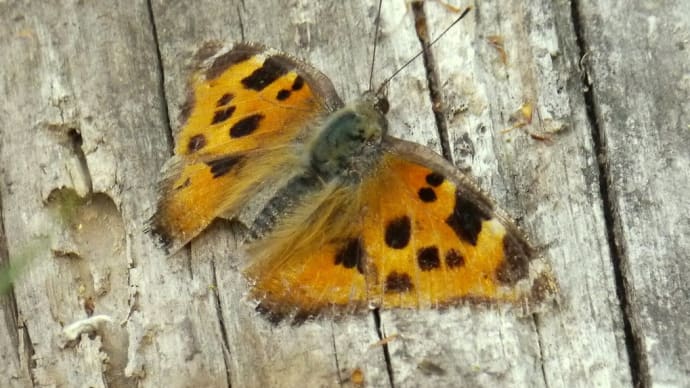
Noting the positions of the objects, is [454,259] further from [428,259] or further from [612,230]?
[612,230]

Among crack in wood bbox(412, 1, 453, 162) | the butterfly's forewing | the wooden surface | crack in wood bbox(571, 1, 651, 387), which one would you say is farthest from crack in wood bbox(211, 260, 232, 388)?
crack in wood bbox(571, 1, 651, 387)

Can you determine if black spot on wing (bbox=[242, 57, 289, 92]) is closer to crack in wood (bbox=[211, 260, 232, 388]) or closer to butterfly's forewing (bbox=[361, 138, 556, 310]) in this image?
butterfly's forewing (bbox=[361, 138, 556, 310])

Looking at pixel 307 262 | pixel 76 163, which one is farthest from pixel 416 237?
pixel 76 163

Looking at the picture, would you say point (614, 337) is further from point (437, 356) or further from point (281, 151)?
point (281, 151)

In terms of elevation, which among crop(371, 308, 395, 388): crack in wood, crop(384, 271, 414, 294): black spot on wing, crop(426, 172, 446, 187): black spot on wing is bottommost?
crop(371, 308, 395, 388): crack in wood

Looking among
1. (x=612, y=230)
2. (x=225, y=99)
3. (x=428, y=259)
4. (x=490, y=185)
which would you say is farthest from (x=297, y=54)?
(x=612, y=230)

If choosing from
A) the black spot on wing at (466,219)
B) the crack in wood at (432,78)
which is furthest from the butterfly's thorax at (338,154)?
the black spot on wing at (466,219)

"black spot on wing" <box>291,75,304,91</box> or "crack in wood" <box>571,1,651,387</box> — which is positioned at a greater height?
"black spot on wing" <box>291,75,304,91</box>
